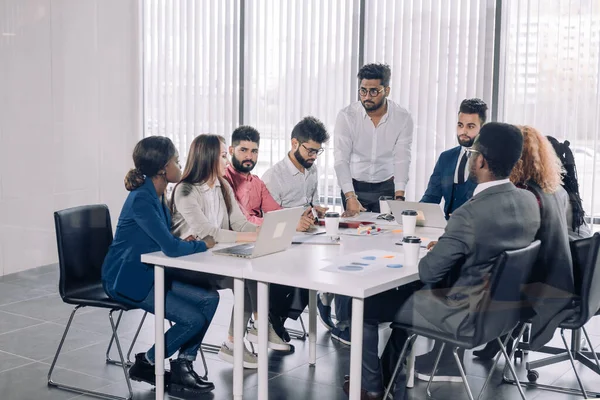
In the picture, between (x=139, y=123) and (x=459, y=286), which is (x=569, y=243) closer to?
(x=459, y=286)

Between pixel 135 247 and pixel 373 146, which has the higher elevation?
pixel 373 146

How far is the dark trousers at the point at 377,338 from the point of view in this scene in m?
3.20

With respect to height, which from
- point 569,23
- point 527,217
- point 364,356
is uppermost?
point 569,23

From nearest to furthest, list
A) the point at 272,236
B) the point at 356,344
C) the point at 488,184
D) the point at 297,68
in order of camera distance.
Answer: the point at 356,344 < the point at 488,184 < the point at 272,236 < the point at 297,68

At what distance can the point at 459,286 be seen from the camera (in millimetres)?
3037

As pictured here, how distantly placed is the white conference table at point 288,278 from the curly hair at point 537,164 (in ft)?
2.15

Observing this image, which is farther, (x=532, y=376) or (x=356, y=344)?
(x=532, y=376)

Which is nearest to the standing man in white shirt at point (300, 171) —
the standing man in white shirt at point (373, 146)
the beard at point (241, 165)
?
the beard at point (241, 165)

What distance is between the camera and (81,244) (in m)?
3.67

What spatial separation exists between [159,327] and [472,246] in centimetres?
140

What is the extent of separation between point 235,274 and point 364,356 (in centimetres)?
72

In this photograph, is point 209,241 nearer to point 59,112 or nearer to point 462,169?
point 462,169

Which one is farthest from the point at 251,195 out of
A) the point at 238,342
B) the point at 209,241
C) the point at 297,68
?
the point at 297,68

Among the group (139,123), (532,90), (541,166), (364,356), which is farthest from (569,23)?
(139,123)
